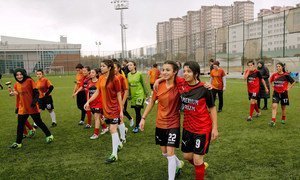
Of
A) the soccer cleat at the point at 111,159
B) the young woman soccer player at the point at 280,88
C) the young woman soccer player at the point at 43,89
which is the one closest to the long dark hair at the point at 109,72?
the soccer cleat at the point at 111,159

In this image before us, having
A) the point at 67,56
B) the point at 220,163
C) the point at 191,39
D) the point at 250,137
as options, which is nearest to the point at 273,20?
the point at 191,39

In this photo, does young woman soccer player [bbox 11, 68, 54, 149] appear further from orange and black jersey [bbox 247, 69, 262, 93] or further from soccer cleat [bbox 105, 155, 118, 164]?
orange and black jersey [bbox 247, 69, 262, 93]

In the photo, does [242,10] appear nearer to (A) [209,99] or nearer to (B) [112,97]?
(B) [112,97]

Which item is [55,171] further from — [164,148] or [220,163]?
[220,163]

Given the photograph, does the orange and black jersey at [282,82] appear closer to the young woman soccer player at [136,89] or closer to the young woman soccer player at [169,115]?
the young woman soccer player at [136,89]

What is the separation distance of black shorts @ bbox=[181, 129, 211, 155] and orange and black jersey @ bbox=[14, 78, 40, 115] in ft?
13.4

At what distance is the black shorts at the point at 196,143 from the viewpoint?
3982 millimetres

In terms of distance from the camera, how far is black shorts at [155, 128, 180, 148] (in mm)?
4281

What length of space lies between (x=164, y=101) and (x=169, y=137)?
1.77ft

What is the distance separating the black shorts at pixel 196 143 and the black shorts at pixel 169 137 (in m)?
0.17

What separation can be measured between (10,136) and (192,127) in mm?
6083

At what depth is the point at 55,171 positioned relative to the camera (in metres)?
5.31

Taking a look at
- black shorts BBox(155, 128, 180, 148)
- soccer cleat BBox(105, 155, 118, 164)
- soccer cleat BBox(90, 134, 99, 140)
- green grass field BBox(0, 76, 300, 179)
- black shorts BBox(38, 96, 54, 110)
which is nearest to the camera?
black shorts BBox(155, 128, 180, 148)

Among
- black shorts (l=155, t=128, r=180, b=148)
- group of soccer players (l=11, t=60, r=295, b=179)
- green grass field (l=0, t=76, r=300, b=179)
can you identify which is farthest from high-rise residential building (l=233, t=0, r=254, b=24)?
black shorts (l=155, t=128, r=180, b=148)
